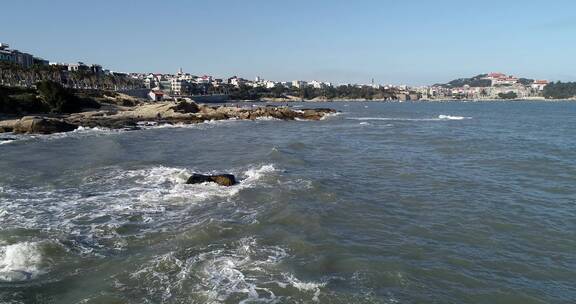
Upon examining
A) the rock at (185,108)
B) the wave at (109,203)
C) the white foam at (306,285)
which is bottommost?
the white foam at (306,285)

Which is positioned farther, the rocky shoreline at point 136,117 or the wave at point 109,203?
the rocky shoreline at point 136,117

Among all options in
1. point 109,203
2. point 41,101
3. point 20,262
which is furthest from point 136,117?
point 20,262

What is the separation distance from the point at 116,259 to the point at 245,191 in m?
8.52

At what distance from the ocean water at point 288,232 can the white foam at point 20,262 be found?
6 centimetres

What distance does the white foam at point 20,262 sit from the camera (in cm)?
1147

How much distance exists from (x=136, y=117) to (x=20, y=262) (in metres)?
59.7

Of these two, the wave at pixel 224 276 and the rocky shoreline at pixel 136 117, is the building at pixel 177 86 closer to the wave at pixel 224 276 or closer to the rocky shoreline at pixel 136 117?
the rocky shoreline at pixel 136 117

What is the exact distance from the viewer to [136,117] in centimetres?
6944

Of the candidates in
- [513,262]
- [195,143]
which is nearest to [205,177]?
[513,262]

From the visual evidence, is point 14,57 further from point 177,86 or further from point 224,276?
point 224,276

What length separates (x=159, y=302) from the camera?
33.2 feet

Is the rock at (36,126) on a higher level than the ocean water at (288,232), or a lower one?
higher

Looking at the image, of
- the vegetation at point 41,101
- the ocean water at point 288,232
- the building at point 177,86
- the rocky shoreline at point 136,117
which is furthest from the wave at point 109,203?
the building at point 177,86

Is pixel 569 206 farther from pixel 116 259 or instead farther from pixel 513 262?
pixel 116 259
